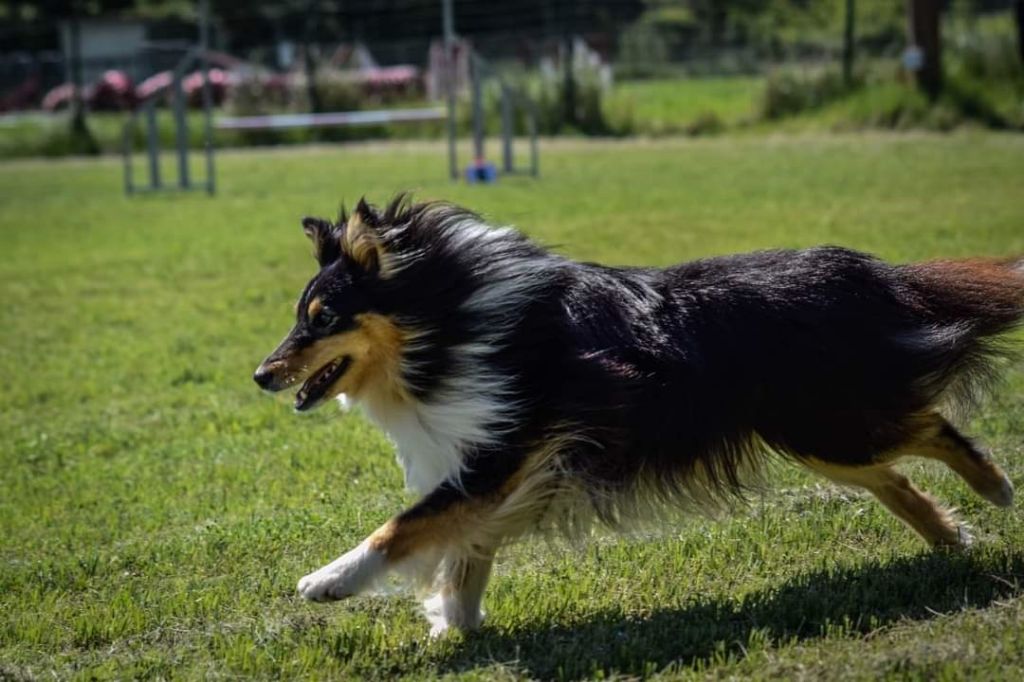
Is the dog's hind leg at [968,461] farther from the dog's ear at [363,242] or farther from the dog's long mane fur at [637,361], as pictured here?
the dog's ear at [363,242]

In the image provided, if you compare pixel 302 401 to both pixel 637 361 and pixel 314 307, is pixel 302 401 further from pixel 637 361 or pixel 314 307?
pixel 637 361

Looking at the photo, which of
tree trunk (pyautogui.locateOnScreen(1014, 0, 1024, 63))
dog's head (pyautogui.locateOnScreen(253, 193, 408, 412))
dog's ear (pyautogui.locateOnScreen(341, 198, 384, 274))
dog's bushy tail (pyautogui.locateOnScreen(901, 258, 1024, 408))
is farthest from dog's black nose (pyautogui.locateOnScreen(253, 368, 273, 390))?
tree trunk (pyautogui.locateOnScreen(1014, 0, 1024, 63))

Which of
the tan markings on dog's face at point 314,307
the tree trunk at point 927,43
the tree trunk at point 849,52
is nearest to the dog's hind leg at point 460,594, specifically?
the tan markings on dog's face at point 314,307

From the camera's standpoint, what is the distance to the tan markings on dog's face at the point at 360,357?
4656mm

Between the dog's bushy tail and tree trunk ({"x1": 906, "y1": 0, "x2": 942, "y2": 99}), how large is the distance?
22.9 metres

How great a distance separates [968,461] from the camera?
5.21 m

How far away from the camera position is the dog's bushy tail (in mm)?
5066

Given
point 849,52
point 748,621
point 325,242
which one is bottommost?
point 748,621

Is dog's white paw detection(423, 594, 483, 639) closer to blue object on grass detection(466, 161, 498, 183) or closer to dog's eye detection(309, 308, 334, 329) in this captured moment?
dog's eye detection(309, 308, 334, 329)

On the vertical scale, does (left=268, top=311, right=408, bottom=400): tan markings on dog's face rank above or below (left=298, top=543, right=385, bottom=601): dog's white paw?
Answer: above

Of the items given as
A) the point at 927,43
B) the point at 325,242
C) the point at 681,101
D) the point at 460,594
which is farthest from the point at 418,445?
the point at 681,101

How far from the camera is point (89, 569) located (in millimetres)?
5469

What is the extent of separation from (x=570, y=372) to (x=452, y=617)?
3.19 feet

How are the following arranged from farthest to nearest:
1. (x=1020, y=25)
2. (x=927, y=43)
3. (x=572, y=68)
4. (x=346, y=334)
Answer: (x=572, y=68), (x=927, y=43), (x=1020, y=25), (x=346, y=334)
